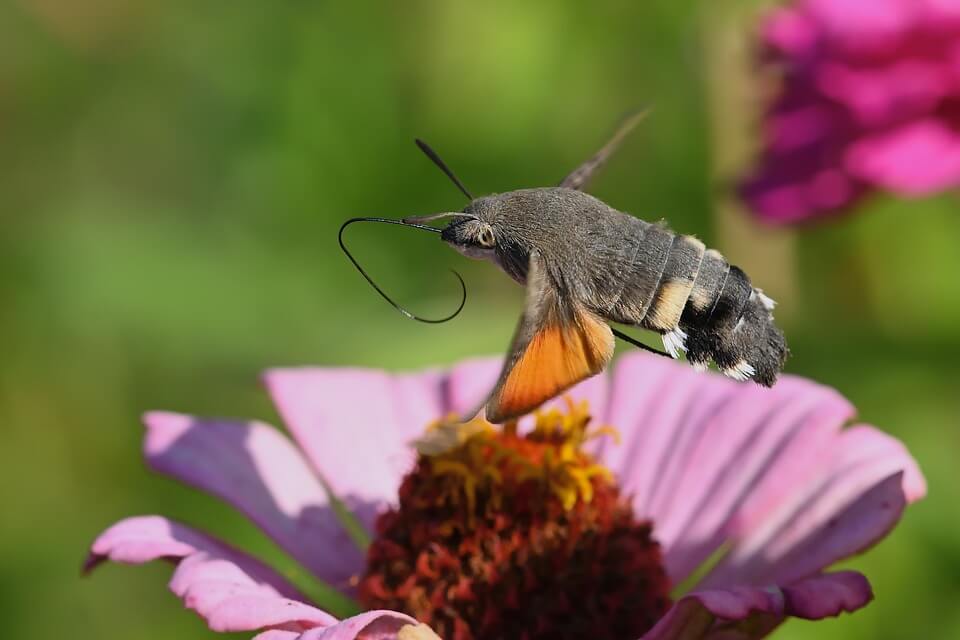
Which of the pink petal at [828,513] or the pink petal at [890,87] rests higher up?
the pink petal at [890,87]

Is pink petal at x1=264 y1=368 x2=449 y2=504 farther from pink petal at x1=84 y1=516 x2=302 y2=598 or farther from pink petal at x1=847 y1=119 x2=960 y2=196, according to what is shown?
pink petal at x1=847 y1=119 x2=960 y2=196

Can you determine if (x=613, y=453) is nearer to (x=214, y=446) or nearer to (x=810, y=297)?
(x=214, y=446)

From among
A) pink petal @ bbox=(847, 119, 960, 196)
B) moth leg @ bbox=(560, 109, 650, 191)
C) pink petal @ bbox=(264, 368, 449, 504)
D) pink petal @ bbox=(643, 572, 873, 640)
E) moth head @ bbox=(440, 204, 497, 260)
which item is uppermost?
pink petal @ bbox=(847, 119, 960, 196)

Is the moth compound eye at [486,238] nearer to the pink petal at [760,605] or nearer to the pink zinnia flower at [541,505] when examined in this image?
the pink zinnia flower at [541,505]

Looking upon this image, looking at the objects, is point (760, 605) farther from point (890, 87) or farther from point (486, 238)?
point (890, 87)

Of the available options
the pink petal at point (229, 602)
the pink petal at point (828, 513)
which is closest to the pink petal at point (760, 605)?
the pink petal at point (828, 513)

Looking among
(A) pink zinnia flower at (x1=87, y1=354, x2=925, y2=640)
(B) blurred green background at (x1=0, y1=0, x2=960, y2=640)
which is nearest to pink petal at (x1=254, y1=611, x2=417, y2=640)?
(A) pink zinnia flower at (x1=87, y1=354, x2=925, y2=640)
